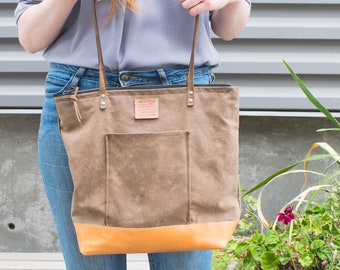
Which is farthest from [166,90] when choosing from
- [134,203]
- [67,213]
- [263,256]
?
[263,256]

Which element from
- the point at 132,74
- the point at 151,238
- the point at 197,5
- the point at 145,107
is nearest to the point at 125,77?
the point at 132,74

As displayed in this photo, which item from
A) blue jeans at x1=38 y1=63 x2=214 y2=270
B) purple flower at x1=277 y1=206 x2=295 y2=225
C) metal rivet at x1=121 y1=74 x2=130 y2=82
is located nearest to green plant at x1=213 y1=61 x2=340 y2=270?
purple flower at x1=277 y1=206 x2=295 y2=225

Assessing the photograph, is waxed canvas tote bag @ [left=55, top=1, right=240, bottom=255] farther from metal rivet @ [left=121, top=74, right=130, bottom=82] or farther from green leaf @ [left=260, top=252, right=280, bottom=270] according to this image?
green leaf @ [left=260, top=252, right=280, bottom=270]

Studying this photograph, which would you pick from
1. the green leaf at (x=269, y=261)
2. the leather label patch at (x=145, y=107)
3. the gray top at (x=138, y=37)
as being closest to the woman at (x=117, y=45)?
the gray top at (x=138, y=37)

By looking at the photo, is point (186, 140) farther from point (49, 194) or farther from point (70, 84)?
point (49, 194)

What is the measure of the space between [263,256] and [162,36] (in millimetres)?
999

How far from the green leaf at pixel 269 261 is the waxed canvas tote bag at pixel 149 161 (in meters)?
0.77

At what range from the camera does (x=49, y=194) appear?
1.78m

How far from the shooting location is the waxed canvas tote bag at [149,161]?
1.53 meters

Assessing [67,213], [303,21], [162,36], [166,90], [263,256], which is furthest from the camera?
[303,21]

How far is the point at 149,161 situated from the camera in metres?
1.53

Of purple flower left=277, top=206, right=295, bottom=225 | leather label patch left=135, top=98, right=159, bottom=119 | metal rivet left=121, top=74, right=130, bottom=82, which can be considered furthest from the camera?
purple flower left=277, top=206, right=295, bottom=225

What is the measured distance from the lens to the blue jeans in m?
1.64

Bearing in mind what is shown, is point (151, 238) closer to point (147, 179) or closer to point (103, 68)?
point (147, 179)
